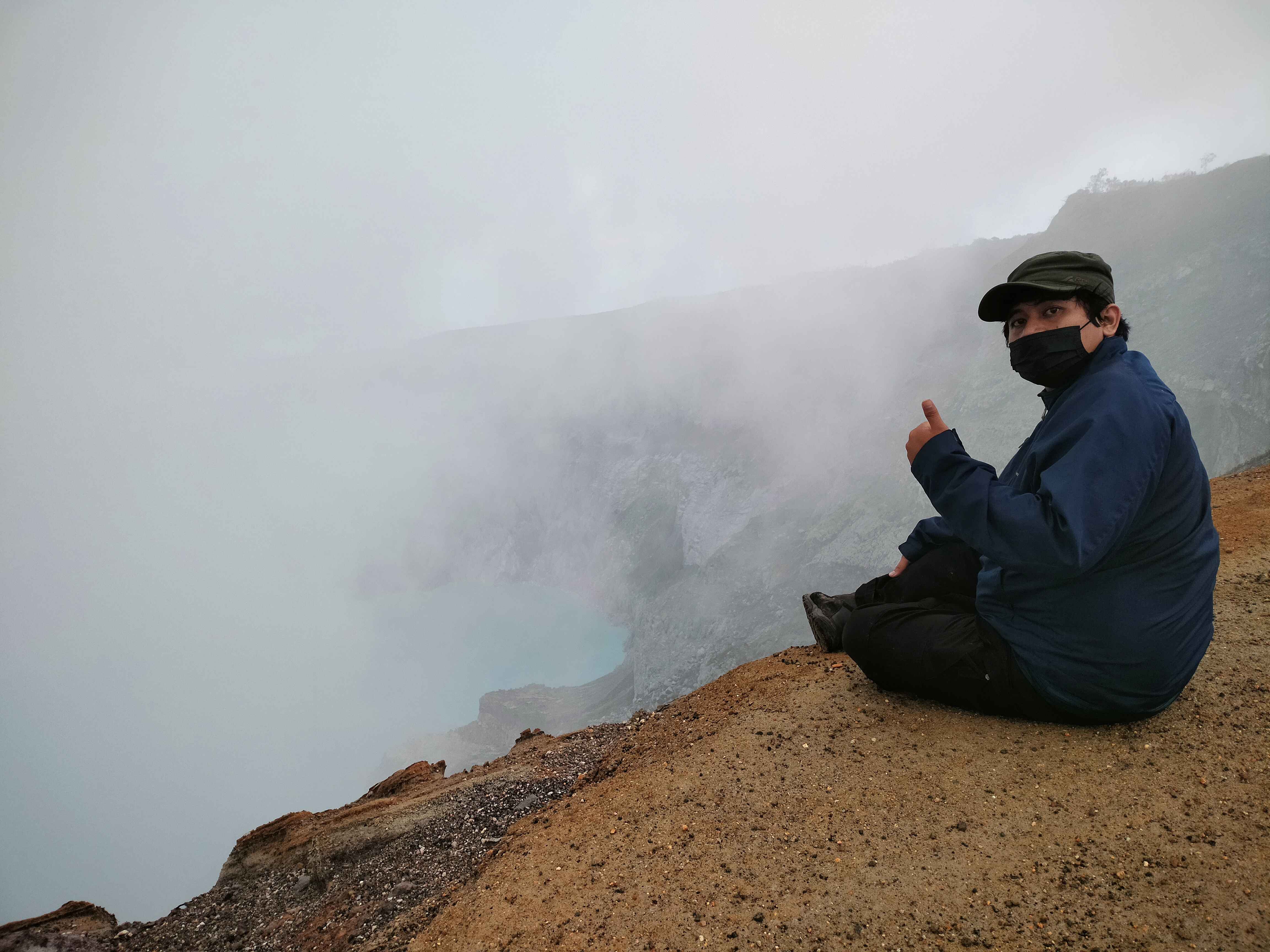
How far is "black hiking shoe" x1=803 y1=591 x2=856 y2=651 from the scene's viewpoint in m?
3.74

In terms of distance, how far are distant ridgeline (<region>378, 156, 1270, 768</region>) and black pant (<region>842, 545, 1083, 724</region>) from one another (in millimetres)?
30191

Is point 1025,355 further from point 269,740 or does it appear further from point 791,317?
point 269,740

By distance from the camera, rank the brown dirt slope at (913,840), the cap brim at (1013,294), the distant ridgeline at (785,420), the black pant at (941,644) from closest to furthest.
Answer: the brown dirt slope at (913,840), the cap brim at (1013,294), the black pant at (941,644), the distant ridgeline at (785,420)

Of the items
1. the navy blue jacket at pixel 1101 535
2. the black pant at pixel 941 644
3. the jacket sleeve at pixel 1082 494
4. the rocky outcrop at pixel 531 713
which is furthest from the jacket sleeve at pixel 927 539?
the rocky outcrop at pixel 531 713

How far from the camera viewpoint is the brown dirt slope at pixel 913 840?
5.93ft

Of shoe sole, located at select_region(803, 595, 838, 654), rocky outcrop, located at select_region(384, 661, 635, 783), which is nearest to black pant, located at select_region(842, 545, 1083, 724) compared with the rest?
shoe sole, located at select_region(803, 595, 838, 654)

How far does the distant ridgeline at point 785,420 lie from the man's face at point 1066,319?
3063 centimetres

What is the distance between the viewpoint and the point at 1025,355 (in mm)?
2322

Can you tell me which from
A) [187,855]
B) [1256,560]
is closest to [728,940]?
[1256,560]

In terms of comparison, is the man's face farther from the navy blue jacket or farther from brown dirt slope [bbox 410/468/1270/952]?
brown dirt slope [bbox 410/468/1270/952]

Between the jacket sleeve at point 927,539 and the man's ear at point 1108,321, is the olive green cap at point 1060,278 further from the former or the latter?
the jacket sleeve at point 927,539

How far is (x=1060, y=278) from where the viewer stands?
7.10ft

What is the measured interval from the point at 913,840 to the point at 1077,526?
1354mm

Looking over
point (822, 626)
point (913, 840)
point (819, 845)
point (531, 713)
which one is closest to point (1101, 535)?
point (913, 840)
